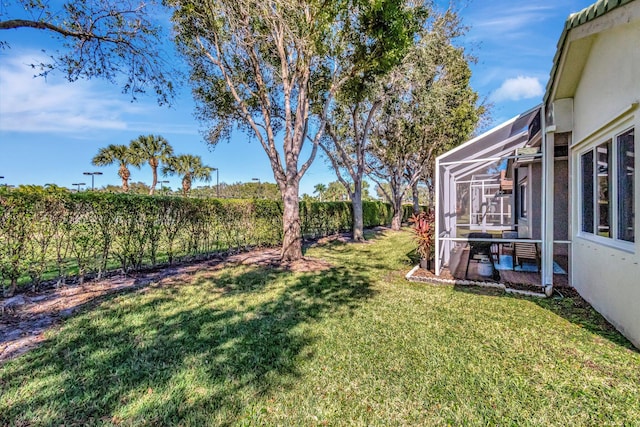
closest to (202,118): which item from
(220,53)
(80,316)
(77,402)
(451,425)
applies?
(220,53)

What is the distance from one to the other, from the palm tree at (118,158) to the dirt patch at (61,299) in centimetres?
2934

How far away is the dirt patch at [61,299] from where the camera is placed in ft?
Answer: 12.8

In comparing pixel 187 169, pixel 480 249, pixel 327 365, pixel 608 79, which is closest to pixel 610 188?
pixel 608 79

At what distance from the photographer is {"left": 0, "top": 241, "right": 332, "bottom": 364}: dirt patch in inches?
154

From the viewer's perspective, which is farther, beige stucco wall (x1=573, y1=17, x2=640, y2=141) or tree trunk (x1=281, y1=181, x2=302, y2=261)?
tree trunk (x1=281, y1=181, x2=302, y2=261)

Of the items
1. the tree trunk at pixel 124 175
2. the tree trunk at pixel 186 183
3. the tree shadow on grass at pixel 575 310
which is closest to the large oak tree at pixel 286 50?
the tree shadow on grass at pixel 575 310

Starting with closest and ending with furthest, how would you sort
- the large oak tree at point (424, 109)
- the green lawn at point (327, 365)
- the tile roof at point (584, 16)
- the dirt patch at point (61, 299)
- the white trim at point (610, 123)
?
the green lawn at point (327, 365) < the tile roof at point (584, 16) < the white trim at point (610, 123) < the dirt patch at point (61, 299) < the large oak tree at point (424, 109)

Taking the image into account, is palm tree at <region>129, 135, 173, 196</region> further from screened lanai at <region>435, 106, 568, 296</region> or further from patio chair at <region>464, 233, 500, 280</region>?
patio chair at <region>464, 233, 500, 280</region>

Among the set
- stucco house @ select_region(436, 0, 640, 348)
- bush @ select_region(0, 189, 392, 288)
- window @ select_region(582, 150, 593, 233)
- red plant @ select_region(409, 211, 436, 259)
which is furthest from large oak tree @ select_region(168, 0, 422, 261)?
window @ select_region(582, 150, 593, 233)

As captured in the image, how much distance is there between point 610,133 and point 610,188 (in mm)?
816

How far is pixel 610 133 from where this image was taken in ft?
14.6

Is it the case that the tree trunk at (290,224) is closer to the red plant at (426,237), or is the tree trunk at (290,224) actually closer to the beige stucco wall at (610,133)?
the red plant at (426,237)

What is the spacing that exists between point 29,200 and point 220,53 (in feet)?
21.4

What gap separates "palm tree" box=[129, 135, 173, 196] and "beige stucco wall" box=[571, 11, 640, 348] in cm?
3632
